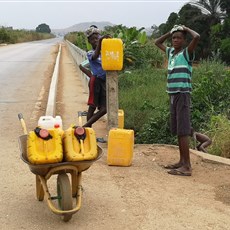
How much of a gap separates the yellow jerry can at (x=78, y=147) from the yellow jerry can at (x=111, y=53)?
2.10 metres

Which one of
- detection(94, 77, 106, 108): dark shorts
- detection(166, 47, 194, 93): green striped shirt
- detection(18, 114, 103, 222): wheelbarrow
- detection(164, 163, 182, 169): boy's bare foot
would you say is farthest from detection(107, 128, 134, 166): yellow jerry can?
detection(18, 114, 103, 222): wheelbarrow

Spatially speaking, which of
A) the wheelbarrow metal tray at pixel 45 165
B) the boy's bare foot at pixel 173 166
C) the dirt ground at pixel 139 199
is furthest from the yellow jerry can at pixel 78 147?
the boy's bare foot at pixel 173 166

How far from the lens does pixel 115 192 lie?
5098mm

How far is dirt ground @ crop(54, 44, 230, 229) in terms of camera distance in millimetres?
4352

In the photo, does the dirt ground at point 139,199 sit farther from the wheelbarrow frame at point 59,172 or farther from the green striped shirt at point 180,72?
the green striped shirt at point 180,72

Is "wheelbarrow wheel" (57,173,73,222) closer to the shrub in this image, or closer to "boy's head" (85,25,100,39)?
"boy's head" (85,25,100,39)

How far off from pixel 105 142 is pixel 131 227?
3.06 m

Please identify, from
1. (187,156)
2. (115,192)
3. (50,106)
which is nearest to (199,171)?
(187,156)

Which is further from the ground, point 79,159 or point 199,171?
point 79,159

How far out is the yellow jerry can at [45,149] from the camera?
4.13 meters

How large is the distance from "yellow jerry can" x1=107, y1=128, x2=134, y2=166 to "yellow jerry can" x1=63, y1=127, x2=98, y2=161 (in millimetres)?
1651

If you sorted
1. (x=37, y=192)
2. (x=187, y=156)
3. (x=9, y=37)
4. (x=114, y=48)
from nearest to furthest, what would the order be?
(x=37, y=192) < (x=187, y=156) < (x=114, y=48) < (x=9, y=37)

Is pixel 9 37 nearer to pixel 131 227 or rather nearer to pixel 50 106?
pixel 50 106

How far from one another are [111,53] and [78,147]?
2.30 meters
